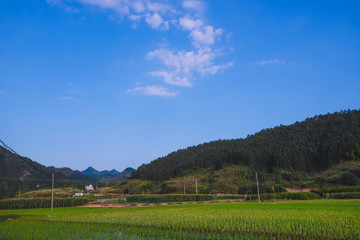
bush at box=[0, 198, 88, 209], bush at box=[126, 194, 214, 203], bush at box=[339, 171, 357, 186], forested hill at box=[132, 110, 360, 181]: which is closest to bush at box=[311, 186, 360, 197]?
bush at box=[339, 171, 357, 186]

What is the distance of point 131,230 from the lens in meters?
15.2

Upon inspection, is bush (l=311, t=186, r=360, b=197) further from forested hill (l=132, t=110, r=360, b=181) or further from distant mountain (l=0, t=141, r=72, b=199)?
distant mountain (l=0, t=141, r=72, b=199)

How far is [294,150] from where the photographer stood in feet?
287

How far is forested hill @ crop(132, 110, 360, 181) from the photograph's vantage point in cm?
7869

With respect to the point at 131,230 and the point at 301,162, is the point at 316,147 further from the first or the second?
the point at 131,230

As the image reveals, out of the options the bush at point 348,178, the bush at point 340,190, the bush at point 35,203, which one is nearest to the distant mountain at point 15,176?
the bush at point 35,203

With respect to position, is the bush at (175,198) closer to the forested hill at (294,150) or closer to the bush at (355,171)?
the bush at (355,171)

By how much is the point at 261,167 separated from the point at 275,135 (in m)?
27.7

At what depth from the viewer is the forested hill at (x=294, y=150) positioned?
78.7 metres

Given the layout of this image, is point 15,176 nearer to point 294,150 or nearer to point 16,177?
point 16,177

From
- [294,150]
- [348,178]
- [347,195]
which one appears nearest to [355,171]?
[348,178]

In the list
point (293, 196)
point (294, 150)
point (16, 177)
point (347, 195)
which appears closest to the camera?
point (347, 195)

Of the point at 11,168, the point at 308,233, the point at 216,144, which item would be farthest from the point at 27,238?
the point at 216,144

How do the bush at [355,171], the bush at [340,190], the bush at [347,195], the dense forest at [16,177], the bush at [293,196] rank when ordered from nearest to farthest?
the bush at [347,195] → the bush at [340,190] → the bush at [293,196] → the bush at [355,171] → the dense forest at [16,177]
